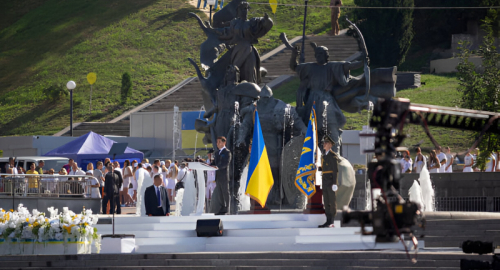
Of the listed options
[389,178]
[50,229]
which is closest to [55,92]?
[50,229]

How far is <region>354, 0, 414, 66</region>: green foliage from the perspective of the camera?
137 ft

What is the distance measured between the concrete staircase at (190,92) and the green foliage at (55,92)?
694 cm

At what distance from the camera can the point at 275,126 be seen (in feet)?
52.9

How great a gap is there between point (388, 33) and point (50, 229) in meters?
31.7

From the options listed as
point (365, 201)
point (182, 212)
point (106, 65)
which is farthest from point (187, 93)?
point (182, 212)

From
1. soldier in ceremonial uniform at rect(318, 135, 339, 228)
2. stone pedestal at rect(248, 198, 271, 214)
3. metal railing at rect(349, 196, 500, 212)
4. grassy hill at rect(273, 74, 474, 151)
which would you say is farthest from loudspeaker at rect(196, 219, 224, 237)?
grassy hill at rect(273, 74, 474, 151)

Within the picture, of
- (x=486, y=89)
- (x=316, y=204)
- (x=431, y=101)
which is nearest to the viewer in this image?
(x=316, y=204)

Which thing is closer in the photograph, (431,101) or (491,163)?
(491,163)

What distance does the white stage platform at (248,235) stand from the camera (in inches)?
484

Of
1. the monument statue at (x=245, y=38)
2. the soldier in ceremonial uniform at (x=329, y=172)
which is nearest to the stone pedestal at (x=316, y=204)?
the soldier in ceremonial uniform at (x=329, y=172)

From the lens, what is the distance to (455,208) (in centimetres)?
1762

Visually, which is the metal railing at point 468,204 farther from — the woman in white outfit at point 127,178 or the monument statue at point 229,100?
the woman in white outfit at point 127,178

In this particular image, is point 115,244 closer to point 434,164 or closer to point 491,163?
point 434,164

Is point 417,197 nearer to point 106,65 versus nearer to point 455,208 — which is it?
point 455,208
